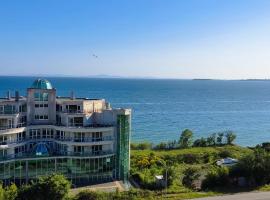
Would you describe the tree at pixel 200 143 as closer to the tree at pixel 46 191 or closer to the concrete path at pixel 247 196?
the concrete path at pixel 247 196

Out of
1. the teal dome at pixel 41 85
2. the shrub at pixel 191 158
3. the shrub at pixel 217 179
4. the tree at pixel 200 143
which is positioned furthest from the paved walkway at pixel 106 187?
the tree at pixel 200 143

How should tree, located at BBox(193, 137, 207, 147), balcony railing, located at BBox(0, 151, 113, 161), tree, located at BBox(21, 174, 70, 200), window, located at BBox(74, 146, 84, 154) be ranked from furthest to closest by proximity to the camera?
1. tree, located at BBox(193, 137, 207, 147)
2. window, located at BBox(74, 146, 84, 154)
3. balcony railing, located at BBox(0, 151, 113, 161)
4. tree, located at BBox(21, 174, 70, 200)

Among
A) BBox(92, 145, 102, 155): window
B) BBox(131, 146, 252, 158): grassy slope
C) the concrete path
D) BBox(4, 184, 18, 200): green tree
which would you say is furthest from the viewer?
BBox(131, 146, 252, 158): grassy slope

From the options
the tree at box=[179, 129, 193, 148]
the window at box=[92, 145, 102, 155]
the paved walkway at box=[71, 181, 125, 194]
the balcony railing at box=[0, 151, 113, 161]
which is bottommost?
the paved walkway at box=[71, 181, 125, 194]

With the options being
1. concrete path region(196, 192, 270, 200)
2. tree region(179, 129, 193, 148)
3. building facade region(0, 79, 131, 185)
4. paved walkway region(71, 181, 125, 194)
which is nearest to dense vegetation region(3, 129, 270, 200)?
concrete path region(196, 192, 270, 200)

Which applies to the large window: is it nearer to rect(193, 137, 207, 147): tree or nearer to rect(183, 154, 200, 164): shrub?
rect(183, 154, 200, 164): shrub

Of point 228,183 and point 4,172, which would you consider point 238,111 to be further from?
point 4,172

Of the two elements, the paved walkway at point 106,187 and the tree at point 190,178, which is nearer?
the paved walkway at point 106,187

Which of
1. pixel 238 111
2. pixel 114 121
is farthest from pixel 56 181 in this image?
pixel 238 111
